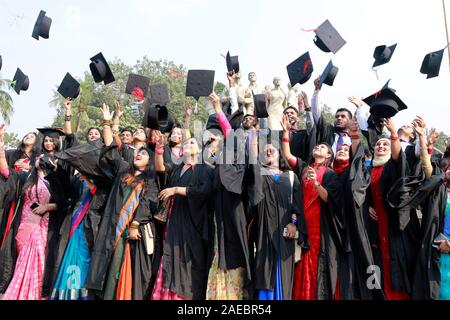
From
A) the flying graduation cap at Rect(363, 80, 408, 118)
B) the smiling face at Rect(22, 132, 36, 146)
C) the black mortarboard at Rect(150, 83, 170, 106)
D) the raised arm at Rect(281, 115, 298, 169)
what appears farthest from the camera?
the smiling face at Rect(22, 132, 36, 146)

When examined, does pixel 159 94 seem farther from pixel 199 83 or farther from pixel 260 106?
pixel 260 106

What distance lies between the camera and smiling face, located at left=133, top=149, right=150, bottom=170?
540cm

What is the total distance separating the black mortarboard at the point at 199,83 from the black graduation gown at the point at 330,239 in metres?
1.80

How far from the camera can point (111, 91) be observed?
28953 mm

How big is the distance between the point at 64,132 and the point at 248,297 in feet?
10.5

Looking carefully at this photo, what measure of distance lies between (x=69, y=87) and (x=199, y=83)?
2068 mm

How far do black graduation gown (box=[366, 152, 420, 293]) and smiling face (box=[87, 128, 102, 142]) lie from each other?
350 cm

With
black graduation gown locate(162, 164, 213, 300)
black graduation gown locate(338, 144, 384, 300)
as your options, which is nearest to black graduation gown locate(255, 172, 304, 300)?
black graduation gown locate(338, 144, 384, 300)

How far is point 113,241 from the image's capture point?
5.09 metres

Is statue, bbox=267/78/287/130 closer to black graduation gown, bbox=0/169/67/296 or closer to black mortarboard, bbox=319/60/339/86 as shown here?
black mortarboard, bbox=319/60/339/86

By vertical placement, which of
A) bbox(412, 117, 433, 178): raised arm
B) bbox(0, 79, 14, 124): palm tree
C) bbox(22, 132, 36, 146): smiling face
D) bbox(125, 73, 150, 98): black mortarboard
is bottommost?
bbox(412, 117, 433, 178): raised arm

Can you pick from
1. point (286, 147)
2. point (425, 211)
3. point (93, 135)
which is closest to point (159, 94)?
point (93, 135)

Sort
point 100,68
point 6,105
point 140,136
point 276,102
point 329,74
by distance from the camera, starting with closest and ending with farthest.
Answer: point 140,136 < point 329,74 < point 100,68 < point 276,102 < point 6,105
